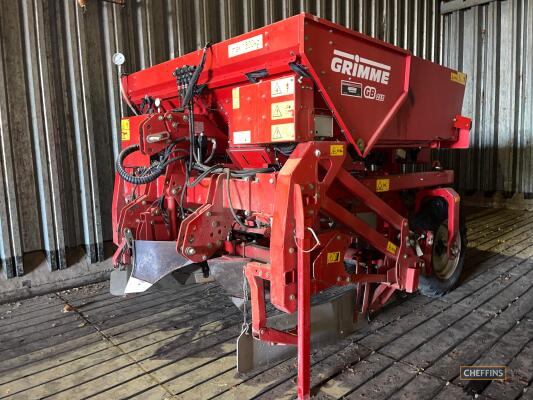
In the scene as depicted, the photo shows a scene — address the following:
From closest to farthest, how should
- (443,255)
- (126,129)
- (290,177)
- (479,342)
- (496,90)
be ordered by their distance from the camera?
(290,177) < (479,342) < (126,129) < (443,255) < (496,90)

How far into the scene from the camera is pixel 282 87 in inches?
88.0

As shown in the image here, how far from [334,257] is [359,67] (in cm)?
110

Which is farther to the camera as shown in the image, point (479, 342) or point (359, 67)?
point (479, 342)

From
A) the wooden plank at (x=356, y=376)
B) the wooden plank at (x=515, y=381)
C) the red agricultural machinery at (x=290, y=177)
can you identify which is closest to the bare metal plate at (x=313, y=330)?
the red agricultural machinery at (x=290, y=177)

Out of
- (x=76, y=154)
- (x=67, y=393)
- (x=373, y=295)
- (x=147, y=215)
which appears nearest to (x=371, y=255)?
(x=373, y=295)

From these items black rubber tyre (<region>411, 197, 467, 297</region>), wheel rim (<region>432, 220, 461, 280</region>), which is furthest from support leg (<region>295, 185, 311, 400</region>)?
wheel rim (<region>432, 220, 461, 280</region>)

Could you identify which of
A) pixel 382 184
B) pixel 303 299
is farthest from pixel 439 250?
pixel 303 299

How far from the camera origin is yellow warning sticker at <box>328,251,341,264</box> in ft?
7.82

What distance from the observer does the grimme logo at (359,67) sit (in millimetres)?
2340

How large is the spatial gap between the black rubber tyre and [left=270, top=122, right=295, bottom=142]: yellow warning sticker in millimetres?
1690

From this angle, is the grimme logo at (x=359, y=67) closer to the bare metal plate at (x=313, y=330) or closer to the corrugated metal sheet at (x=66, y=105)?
the bare metal plate at (x=313, y=330)

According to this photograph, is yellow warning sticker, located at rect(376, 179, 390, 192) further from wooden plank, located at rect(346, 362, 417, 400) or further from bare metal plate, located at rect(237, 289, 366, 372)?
wooden plank, located at rect(346, 362, 417, 400)

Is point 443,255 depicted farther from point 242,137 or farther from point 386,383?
point 242,137

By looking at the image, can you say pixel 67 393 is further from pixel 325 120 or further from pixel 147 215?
pixel 325 120
